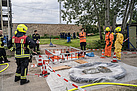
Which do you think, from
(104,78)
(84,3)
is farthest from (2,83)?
(84,3)

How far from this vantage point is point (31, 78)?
5.12m

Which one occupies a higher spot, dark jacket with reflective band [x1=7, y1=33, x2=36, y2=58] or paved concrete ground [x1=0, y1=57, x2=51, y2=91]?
dark jacket with reflective band [x1=7, y1=33, x2=36, y2=58]

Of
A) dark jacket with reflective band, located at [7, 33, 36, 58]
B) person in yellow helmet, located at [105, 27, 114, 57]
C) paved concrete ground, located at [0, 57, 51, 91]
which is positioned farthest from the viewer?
person in yellow helmet, located at [105, 27, 114, 57]

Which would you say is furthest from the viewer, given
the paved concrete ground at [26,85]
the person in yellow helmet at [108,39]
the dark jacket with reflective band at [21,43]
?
the person in yellow helmet at [108,39]

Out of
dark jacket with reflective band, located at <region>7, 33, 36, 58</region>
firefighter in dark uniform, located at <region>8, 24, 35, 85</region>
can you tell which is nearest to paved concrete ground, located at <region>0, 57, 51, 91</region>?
Result: firefighter in dark uniform, located at <region>8, 24, 35, 85</region>

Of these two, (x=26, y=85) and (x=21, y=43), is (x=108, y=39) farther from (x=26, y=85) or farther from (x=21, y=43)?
(x=26, y=85)

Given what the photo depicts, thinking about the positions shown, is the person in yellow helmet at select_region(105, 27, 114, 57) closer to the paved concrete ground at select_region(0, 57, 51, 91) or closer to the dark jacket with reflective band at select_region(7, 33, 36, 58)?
the paved concrete ground at select_region(0, 57, 51, 91)

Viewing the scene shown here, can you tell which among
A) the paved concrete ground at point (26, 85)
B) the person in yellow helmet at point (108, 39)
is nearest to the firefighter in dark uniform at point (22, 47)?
the paved concrete ground at point (26, 85)

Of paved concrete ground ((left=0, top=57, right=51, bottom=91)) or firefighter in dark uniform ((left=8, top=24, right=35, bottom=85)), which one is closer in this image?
paved concrete ground ((left=0, top=57, right=51, bottom=91))

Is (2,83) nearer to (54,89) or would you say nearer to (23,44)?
(23,44)

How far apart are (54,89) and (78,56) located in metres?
4.66

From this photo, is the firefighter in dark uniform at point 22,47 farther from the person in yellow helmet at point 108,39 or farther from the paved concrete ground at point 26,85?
the person in yellow helmet at point 108,39

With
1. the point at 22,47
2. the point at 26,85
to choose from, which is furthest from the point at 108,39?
the point at 26,85

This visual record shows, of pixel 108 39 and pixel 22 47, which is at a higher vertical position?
pixel 108 39
